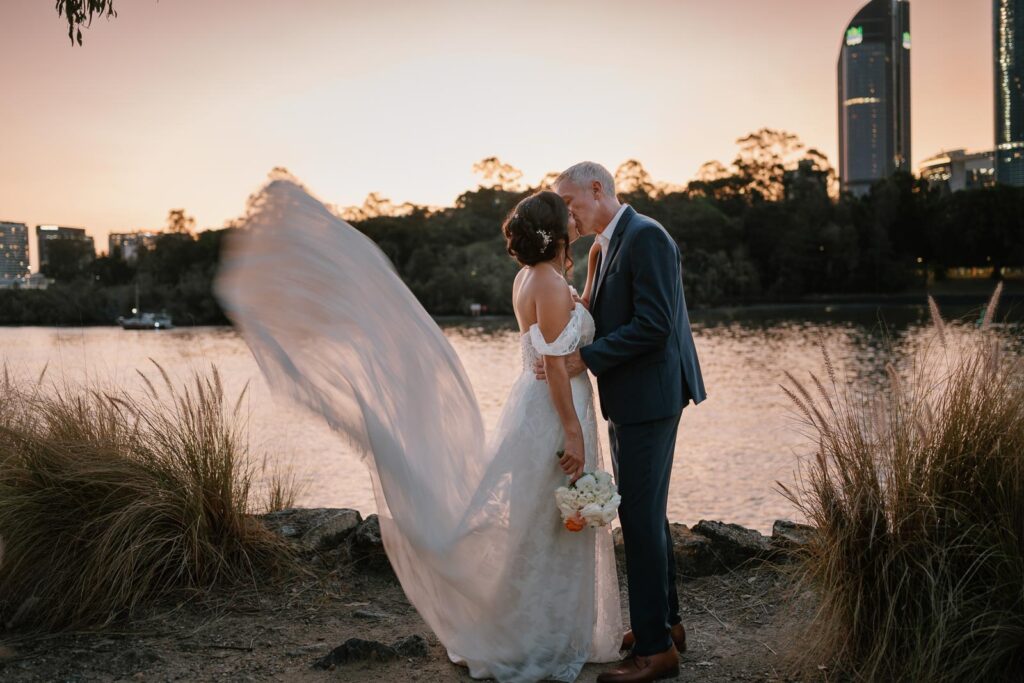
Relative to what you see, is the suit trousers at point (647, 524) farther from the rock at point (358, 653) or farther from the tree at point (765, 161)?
the tree at point (765, 161)

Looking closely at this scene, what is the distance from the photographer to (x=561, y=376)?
11.3 feet

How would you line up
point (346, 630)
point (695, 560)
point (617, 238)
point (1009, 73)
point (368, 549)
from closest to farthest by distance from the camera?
point (617, 238) → point (346, 630) → point (695, 560) → point (368, 549) → point (1009, 73)

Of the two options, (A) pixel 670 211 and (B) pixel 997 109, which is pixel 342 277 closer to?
(A) pixel 670 211

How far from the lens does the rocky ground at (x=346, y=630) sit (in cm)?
365

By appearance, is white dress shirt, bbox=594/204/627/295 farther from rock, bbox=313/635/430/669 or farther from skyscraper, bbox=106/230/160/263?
skyscraper, bbox=106/230/160/263

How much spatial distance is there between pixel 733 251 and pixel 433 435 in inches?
3401

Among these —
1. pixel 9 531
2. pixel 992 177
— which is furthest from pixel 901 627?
pixel 992 177

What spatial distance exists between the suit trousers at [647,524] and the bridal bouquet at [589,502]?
15cm

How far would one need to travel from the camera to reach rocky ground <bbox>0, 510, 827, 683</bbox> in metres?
3.65

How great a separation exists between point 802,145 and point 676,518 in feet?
335

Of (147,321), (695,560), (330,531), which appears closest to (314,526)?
(330,531)

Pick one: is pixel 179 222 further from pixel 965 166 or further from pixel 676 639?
pixel 965 166

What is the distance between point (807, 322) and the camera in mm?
63031

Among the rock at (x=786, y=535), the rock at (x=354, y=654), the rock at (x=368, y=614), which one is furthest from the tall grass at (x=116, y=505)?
the rock at (x=786, y=535)
